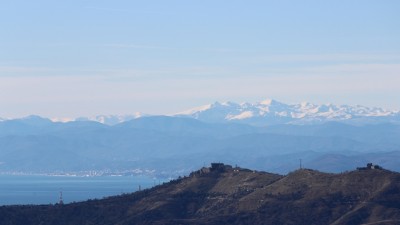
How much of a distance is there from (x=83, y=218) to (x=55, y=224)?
5.75 m

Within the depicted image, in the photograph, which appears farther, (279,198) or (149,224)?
(279,198)

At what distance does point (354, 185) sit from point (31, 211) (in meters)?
51.7

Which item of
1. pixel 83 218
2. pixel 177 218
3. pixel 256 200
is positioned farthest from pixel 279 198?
pixel 83 218

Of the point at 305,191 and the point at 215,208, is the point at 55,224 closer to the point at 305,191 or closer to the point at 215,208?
the point at 215,208

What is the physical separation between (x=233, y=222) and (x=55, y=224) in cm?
2878

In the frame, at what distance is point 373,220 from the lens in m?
176

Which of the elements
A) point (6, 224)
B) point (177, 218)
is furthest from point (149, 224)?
point (6, 224)

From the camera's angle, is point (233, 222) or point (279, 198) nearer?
point (233, 222)

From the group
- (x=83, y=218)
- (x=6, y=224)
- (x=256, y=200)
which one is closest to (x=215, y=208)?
(x=256, y=200)

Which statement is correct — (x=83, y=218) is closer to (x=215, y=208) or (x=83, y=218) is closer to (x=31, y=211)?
(x=31, y=211)

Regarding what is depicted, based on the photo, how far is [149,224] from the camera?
182m

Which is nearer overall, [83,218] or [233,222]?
[233,222]

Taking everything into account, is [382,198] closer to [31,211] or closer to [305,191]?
[305,191]

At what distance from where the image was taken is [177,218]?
193 meters
